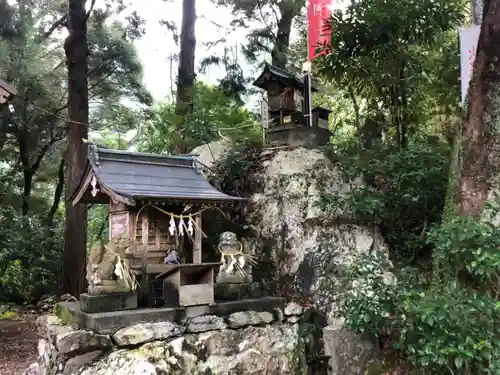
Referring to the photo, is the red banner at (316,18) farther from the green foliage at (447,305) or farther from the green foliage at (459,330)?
the green foliage at (459,330)

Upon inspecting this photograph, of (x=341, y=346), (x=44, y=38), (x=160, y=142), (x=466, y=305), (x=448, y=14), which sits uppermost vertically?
(x=44, y=38)

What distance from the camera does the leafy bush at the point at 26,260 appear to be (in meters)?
11.6

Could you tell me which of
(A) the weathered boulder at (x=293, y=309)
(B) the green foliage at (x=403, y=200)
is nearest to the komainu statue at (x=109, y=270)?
(A) the weathered boulder at (x=293, y=309)

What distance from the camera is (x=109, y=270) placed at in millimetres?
4863

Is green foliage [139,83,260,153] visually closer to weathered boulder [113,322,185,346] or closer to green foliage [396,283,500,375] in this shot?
weathered boulder [113,322,185,346]

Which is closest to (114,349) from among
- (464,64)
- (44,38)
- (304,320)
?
(304,320)

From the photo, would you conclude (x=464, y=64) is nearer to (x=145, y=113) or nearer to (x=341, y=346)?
(x=341, y=346)

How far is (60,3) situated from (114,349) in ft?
46.7

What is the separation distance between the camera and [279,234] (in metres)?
6.93

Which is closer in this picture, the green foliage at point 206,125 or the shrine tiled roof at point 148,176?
the shrine tiled roof at point 148,176

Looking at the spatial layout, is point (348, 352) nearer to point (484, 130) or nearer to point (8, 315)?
point (484, 130)

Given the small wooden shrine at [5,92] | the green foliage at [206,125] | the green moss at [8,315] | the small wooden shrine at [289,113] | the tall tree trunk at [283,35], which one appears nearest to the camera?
the small wooden shrine at [5,92]

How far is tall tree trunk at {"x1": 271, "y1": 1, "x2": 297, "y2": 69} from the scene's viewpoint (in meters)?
12.7

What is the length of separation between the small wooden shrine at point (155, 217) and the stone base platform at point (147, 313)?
128mm
